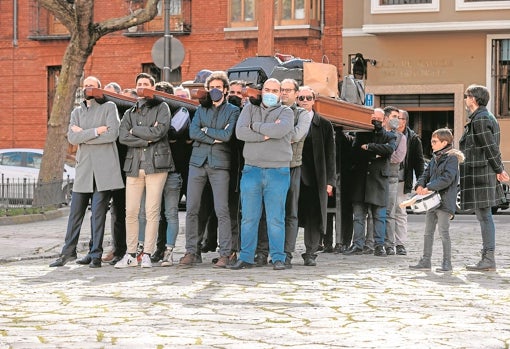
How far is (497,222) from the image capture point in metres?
25.1

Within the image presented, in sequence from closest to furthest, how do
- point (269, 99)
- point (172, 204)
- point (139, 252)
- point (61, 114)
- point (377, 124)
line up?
point (269, 99), point (172, 204), point (139, 252), point (377, 124), point (61, 114)

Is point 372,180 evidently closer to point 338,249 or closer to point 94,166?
point 338,249

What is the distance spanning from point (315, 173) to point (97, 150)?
8.09 feet

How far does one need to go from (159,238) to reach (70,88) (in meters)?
12.8

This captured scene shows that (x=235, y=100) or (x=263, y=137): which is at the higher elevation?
(x=235, y=100)

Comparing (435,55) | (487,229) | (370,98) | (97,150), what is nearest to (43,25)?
(370,98)

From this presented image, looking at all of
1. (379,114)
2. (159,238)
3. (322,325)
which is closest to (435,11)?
(379,114)

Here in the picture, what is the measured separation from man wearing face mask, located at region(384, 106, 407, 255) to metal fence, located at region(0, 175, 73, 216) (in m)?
9.35

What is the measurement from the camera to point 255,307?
10.1m

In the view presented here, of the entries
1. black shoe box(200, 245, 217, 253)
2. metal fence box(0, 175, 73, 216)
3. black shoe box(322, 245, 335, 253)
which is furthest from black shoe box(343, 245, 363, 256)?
metal fence box(0, 175, 73, 216)

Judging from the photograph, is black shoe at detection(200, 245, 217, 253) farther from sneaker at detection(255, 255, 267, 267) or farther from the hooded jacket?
the hooded jacket

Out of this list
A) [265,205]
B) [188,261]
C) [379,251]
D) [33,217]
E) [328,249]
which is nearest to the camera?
[265,205]

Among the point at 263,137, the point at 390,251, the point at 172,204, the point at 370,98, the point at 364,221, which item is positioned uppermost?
the point at 370,98

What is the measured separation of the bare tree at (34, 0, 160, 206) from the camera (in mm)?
26047
